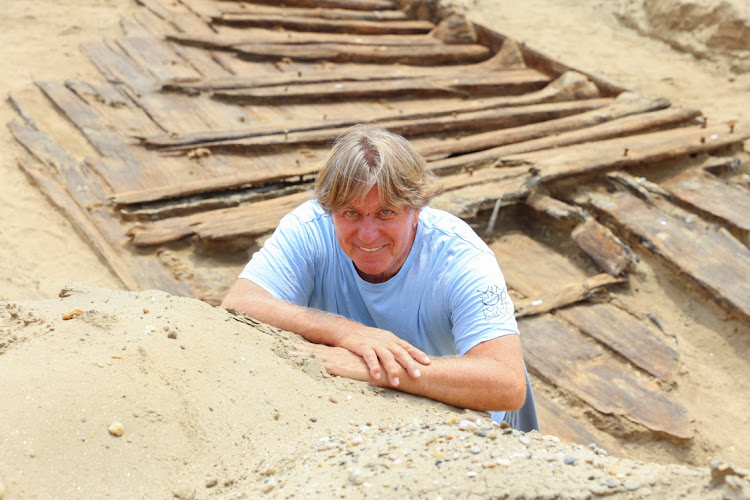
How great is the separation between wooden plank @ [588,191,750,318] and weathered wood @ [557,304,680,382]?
49 centimetres

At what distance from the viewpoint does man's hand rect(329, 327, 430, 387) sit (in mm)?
2887

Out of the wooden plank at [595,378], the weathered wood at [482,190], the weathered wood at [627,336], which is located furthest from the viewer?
the weathered wood at [482,190]

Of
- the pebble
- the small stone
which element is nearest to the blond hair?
the pebble

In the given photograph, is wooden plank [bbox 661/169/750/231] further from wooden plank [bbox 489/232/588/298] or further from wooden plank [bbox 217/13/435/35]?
wooden plank [bbox 217/13/435/35]

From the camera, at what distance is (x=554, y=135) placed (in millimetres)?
6770

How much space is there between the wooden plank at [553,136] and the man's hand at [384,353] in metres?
3.21

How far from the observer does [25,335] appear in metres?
2.70

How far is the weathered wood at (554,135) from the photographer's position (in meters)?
6.25

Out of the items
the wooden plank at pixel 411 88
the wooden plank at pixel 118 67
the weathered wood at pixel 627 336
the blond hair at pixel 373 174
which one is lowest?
the weathered wood at pixel 627 336

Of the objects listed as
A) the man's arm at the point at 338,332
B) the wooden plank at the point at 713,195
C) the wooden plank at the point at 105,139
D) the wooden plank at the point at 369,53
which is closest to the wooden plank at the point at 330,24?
the wooden plank at the point at 369,53

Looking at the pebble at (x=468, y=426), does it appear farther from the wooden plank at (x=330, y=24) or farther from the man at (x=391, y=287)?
→ the wooden plank at (x=330, y=24)

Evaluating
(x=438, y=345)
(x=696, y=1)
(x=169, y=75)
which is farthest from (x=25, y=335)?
(x=696, y=1)

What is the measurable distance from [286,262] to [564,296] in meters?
2.23

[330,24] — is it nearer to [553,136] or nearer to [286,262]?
[553,136]
